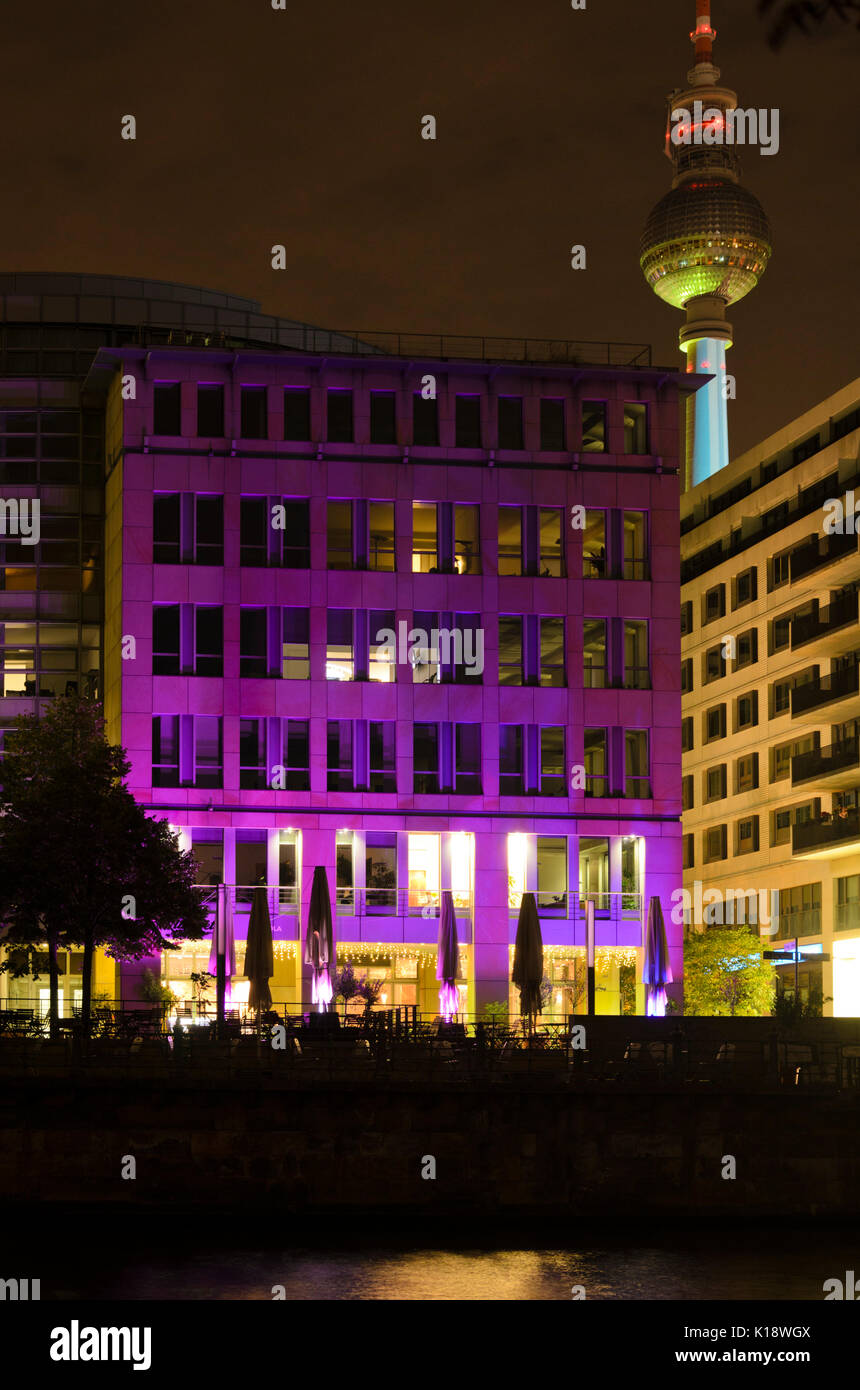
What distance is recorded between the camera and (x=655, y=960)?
5153cm

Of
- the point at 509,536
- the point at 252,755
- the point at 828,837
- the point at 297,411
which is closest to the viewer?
the point at 252,755

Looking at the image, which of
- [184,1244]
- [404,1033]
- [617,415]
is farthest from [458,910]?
[184,1244]

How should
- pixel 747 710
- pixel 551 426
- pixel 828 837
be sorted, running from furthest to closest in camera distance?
pixel 747 710 < pixel 828 837 < pixel 551 426

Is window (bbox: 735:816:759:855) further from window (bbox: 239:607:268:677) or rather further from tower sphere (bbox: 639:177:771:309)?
tower sphere (bbox: 639:177:771:309)

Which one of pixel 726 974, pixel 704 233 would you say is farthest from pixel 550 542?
pixel 704 233

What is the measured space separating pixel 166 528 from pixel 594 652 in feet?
49.2

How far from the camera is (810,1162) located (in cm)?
4253

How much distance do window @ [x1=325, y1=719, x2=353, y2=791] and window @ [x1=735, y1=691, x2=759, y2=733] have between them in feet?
88.4

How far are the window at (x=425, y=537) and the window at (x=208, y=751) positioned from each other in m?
8.75

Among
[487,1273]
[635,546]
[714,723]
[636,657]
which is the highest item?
[635,546]

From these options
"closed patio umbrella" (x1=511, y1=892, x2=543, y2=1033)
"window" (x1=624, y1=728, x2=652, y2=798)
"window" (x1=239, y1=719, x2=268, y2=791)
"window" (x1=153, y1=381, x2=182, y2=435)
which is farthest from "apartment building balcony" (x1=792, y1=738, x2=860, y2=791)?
"closed patio umbrella" (x1=511, y1=892, x2=543, y2=1033)

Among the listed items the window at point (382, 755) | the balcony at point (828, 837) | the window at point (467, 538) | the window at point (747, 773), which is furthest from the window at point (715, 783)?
the window at point (382, 755)

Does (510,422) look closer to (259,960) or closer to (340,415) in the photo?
(340,415)
